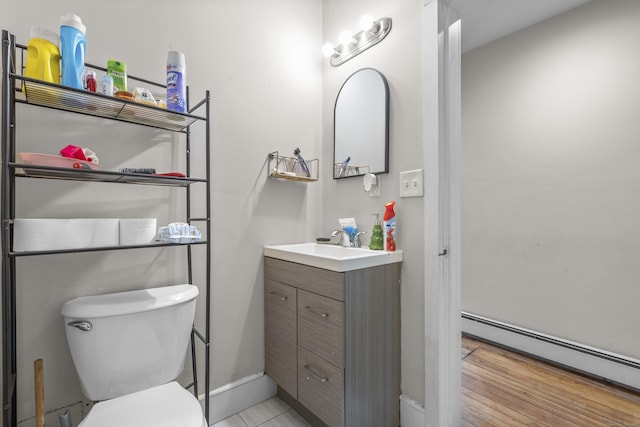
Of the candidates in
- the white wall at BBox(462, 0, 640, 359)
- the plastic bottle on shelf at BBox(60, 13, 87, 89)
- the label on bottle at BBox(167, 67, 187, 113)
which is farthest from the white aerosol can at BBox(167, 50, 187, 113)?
the white wall at BBox(462, 0, 640, 359)

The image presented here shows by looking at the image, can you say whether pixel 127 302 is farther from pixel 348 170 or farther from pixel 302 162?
pixel 348 170

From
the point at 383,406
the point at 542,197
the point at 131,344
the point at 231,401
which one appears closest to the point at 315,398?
the point at 383,406

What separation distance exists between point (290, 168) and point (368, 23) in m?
0.91

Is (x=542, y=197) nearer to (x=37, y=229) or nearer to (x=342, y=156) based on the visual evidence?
(x=342, y=156)

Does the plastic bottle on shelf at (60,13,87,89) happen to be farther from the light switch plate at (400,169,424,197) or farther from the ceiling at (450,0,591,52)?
the ceiling at (450,0,591,52)

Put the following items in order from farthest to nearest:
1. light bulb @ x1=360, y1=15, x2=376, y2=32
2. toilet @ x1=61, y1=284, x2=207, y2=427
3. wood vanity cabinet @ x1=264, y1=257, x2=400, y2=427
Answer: light bulb @ x1=360, y1=15, x2=376, y2=32, wood vanity cabinet @ x1=264, y1=257, x2=400, y2=427, toilet @ x1=61, y1=284, x2=207, y2=427

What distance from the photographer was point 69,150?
968mm

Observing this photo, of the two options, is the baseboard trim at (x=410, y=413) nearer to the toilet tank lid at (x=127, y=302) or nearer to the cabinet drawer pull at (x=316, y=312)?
the cabinet drawer pull at (x=316, y=312)

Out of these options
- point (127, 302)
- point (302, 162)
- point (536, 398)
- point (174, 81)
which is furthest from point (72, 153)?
point (536, 398)

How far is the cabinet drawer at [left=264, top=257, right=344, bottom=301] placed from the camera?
1259 mm

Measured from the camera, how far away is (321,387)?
1.34 m

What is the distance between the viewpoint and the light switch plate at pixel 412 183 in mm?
1414

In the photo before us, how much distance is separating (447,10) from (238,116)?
→ 115 centimetres

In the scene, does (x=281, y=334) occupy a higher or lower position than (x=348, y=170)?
lower
